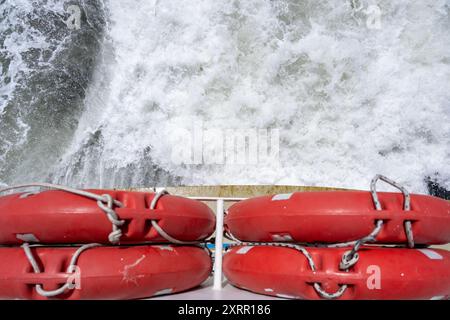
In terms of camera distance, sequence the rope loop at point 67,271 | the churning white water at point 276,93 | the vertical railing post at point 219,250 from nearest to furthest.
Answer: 1. the rope loop at point 67,271
2. the vertical railing post at point 219,250
3. the churning white water at point 276,93

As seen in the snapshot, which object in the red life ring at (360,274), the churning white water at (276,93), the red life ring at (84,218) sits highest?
the churning white water at (276,93)

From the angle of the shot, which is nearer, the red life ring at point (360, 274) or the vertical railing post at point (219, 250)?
the red life ring at point (360, 274)

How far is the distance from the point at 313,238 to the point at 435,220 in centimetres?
30

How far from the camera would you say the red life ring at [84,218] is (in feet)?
3.27

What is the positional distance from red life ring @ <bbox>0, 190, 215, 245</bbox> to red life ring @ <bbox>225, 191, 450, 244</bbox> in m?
0.29

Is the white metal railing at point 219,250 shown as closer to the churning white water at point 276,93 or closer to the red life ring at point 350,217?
the red life ring at point 350,217

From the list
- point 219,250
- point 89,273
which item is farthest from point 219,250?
point 89,273

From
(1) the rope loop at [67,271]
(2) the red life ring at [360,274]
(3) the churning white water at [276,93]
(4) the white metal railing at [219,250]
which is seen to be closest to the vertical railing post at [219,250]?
(4) the white metal railing at [219,250]

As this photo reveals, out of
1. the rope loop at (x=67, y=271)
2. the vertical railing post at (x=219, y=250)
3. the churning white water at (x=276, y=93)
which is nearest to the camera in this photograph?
the rope loop at (x=67, y=271)

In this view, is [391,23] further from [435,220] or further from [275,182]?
[435,220]

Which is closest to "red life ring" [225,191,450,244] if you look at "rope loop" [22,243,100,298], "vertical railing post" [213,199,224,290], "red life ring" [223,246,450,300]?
"red life ring" [223,246,450,300]

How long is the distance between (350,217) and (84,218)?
24.6 inches

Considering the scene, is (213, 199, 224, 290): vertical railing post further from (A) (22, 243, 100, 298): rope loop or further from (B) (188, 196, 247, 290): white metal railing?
(A) (22, 243, 100, 298): rope loop

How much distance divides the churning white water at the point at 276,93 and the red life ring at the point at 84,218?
263cm
